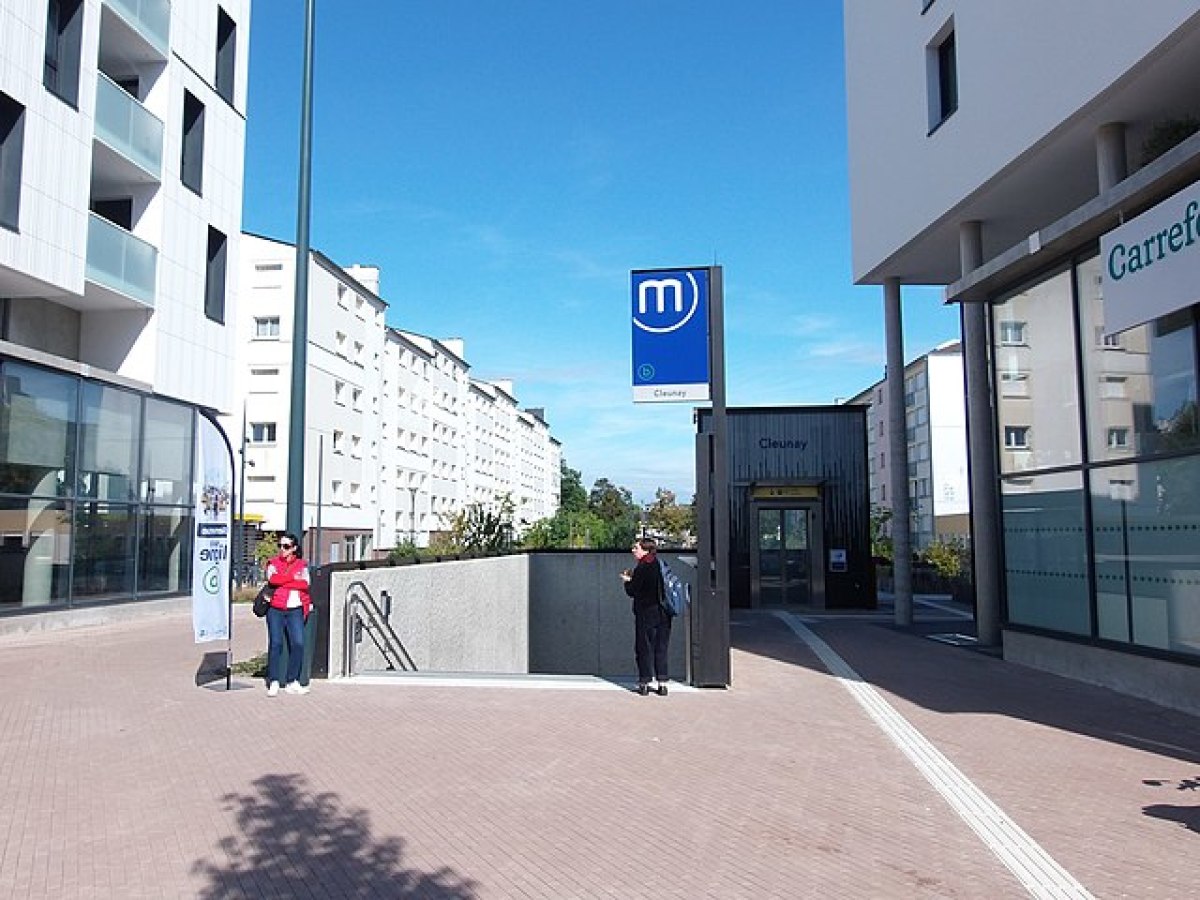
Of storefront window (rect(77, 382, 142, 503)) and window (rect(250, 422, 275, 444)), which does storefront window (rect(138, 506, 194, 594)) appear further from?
window (rect(250, 422, 275, 444))

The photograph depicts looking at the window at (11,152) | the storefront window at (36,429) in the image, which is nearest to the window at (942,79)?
the window at (11,152)

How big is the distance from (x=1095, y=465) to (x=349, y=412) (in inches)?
1704

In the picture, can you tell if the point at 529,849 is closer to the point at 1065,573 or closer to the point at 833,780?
the point at 833,780

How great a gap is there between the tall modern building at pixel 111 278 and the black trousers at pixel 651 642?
8539 millimetres

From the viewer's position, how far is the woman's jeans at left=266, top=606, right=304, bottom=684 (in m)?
9.68

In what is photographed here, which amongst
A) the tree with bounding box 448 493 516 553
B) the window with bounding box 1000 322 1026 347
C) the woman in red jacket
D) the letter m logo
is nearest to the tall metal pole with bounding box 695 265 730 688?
the letter m logo

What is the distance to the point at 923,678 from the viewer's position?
11844 mm

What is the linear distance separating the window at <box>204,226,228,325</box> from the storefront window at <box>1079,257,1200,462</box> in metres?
19.5

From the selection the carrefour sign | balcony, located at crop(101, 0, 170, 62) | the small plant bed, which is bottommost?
the small plant bed

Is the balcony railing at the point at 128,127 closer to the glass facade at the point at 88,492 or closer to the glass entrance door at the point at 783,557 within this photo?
the glass facade at the point at 88,492

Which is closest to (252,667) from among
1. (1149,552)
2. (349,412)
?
(1149,552)

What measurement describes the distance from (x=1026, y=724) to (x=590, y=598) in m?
10.4

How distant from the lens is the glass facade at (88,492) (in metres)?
16.5

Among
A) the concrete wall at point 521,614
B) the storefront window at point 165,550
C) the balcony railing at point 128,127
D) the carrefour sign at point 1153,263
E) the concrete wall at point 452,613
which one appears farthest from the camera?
the storefront window at point 165,550
